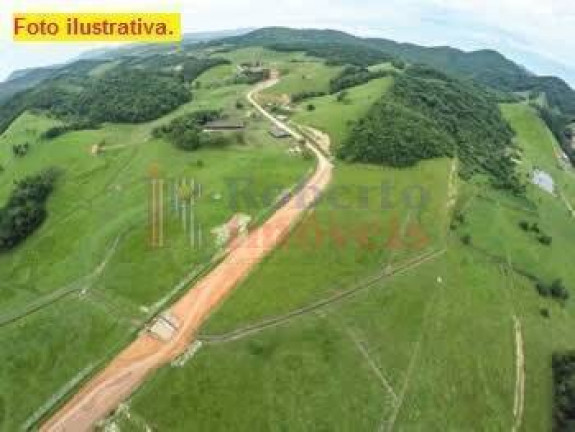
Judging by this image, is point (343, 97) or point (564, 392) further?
point (343, 97)

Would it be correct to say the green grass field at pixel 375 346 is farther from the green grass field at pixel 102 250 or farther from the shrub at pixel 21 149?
→ the shrub at pixel 21 149

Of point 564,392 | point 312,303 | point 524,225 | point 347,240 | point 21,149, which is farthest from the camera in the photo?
point 21,149

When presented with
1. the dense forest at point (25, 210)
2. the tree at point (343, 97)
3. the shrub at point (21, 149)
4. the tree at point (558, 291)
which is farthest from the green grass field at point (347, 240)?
the shrub at point (21, 149)

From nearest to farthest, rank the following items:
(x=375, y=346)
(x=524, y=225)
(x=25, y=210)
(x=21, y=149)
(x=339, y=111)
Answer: (x=375, y=346) < (x=524, y=225) < (x=25, y=210) < (x=339, y=111) < (x=21, y=149)

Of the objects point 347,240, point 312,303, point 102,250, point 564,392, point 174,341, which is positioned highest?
point 347,240

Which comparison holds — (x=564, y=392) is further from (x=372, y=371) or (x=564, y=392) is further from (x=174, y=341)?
(x=174, y=341)

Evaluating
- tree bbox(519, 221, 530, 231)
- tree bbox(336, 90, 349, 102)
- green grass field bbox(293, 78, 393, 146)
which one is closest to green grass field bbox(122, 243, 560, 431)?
tree bbox(519, 221, 530, 231)

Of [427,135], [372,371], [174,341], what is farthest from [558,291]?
[174,341]

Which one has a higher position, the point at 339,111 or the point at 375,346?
the point at 339,111
